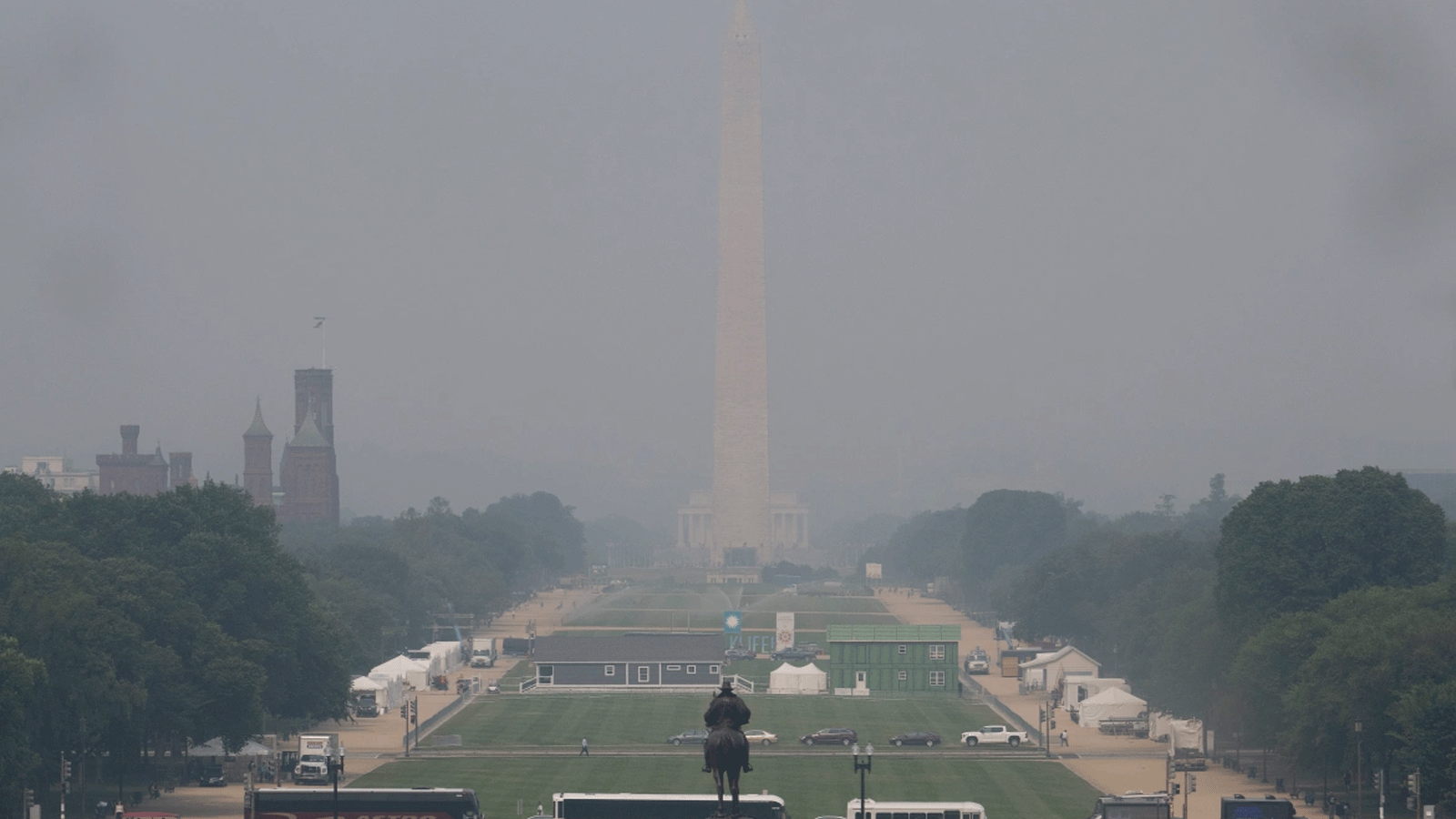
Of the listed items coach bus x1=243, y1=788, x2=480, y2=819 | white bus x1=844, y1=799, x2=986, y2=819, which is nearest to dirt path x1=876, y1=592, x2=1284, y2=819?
white bus x1=844, y1=799, x2=986, y2=819

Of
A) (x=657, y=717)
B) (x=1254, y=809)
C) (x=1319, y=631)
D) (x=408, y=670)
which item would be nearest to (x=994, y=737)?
(x=1319, y=631)

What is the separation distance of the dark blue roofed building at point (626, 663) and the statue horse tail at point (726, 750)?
285 ft

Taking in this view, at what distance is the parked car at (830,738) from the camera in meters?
82.6

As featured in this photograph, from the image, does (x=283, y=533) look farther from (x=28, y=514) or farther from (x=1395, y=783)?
(x=1395, y=783)

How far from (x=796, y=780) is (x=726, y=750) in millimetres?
47078

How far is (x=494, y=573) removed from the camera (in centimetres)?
17950

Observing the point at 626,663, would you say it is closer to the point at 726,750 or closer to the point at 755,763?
the point at 755,763

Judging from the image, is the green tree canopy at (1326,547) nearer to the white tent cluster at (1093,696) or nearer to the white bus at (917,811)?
the white tent cluster at (1093,696)

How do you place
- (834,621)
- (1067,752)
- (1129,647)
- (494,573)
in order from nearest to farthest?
(1067,752) → (1129,647) → (834,621) → (494,573)

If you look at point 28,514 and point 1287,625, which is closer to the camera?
point 1287,625

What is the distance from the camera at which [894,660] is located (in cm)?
10894

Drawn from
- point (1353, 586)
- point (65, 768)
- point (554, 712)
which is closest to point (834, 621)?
point (554, 712)

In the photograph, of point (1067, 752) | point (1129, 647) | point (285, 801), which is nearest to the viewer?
point (285, 801)

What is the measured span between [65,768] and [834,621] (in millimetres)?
98534
